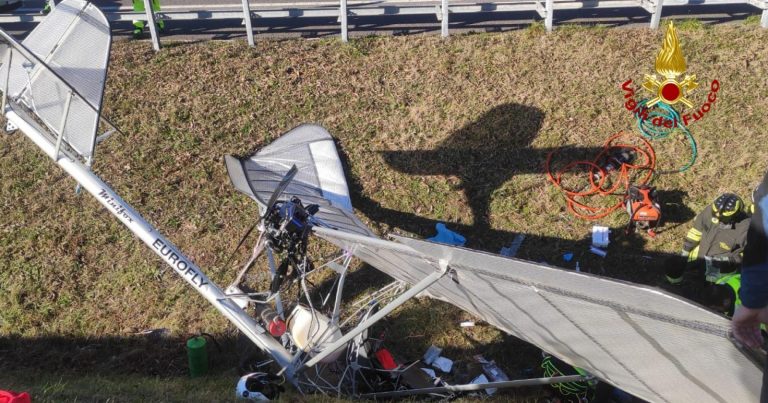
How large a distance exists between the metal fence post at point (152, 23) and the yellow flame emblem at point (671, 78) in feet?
25.8

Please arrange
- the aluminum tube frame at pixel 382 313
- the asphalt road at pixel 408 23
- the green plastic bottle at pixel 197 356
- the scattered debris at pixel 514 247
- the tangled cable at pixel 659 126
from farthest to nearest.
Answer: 1. the asphalt road at pixel 408 23
2. the tangled cable at pixel 659 126
3. the scattered debris at pixel 514 247
4. the green plastic bottle at pixel 197 356
5. the aluminum tube frame at pixel 382 313

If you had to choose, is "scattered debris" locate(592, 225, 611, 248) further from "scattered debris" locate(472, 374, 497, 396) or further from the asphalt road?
the asphalt road

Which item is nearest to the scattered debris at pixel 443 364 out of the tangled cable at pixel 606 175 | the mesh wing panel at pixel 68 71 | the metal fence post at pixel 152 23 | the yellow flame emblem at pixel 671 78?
the tangled cable at pixel 606 175

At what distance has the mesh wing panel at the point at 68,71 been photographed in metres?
5.55

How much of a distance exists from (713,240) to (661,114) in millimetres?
2501

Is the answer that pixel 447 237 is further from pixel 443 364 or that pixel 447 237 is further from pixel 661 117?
pixel 661 117

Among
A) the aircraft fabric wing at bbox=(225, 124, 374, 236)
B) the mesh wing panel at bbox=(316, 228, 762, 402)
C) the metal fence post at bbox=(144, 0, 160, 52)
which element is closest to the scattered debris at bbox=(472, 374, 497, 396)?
the mesh wing panel at bbox=(316, 228, 762, 402)

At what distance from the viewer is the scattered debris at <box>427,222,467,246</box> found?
25.6 feet

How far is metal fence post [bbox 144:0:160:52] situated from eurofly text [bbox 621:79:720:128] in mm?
7509

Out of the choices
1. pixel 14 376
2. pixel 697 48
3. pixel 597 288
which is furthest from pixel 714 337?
pixel 697 48

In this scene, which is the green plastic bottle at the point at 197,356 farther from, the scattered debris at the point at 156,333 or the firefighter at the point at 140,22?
the firefighter at the point at 140,22

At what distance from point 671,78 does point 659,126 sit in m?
0.80

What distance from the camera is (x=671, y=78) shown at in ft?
29.5

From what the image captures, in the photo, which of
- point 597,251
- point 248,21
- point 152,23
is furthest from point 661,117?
point 152,23
